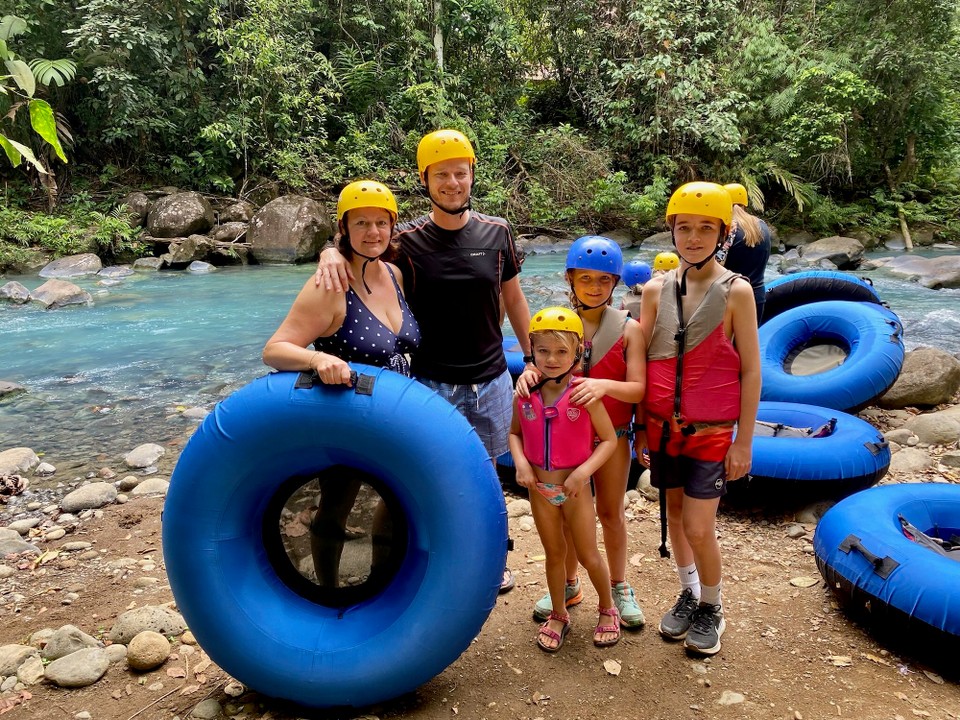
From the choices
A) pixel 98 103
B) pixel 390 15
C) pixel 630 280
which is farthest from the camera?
pixel 390 15

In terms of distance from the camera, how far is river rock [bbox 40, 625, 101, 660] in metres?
2.59

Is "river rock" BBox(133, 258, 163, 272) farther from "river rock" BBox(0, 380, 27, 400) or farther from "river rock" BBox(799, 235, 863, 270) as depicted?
"river rock" BBox(799, 235, 863, 270)

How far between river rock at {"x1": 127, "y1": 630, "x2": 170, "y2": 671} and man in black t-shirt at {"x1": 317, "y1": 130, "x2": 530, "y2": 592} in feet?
4.46

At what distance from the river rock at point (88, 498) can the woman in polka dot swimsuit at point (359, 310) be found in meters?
2.90

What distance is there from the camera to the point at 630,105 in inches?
639

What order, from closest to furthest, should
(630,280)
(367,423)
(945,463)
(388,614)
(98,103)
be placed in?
(367,423), (388,614), (945,463), (630,280), (98,103)

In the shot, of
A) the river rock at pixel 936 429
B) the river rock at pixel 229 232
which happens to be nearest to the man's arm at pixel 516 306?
the river rock at pixel 936 429

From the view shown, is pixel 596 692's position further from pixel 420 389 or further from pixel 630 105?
pixel 630 105

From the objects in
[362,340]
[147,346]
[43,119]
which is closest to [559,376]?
[362,340]

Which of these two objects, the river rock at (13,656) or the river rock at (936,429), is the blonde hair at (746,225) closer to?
the river rock at (936,429)

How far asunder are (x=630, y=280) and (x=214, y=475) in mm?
3600

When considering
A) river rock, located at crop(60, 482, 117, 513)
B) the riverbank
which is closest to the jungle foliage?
river rock, located at crop(60, 482, 117, 513)

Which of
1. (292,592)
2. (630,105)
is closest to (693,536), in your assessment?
(292,592)

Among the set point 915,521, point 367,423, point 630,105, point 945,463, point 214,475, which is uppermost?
point 630,105
